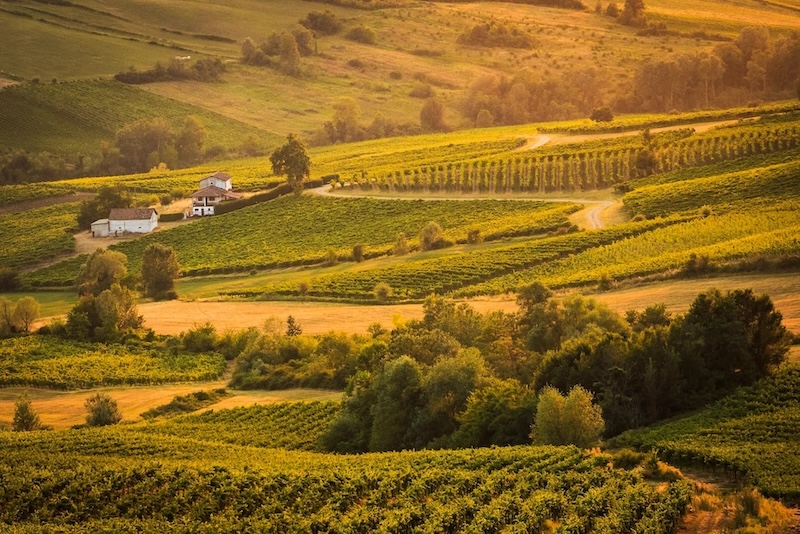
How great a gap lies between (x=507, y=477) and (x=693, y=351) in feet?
47.1

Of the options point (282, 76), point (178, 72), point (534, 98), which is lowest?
point (534, 98)

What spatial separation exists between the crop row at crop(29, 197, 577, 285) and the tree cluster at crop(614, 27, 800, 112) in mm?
54266

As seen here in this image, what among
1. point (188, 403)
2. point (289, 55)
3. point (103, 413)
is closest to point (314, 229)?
point (188, 403)

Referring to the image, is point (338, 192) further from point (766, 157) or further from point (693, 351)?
point (693, 351)

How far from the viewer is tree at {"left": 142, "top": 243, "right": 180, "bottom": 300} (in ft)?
313

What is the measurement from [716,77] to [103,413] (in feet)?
369

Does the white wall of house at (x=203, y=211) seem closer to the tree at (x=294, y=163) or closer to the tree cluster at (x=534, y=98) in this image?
the tree at (x=294, y=163)

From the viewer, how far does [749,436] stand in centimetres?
4719

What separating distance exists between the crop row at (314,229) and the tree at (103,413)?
128ft

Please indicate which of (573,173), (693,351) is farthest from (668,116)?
(693,351)

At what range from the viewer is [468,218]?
11000cm

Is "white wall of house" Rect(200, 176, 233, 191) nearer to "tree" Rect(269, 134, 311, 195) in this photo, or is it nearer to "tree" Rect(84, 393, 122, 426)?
"tree" Rect(269, 134, 311, 195)

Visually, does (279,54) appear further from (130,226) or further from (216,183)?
(130,226)

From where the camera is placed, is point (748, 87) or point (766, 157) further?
point (748, 87)
